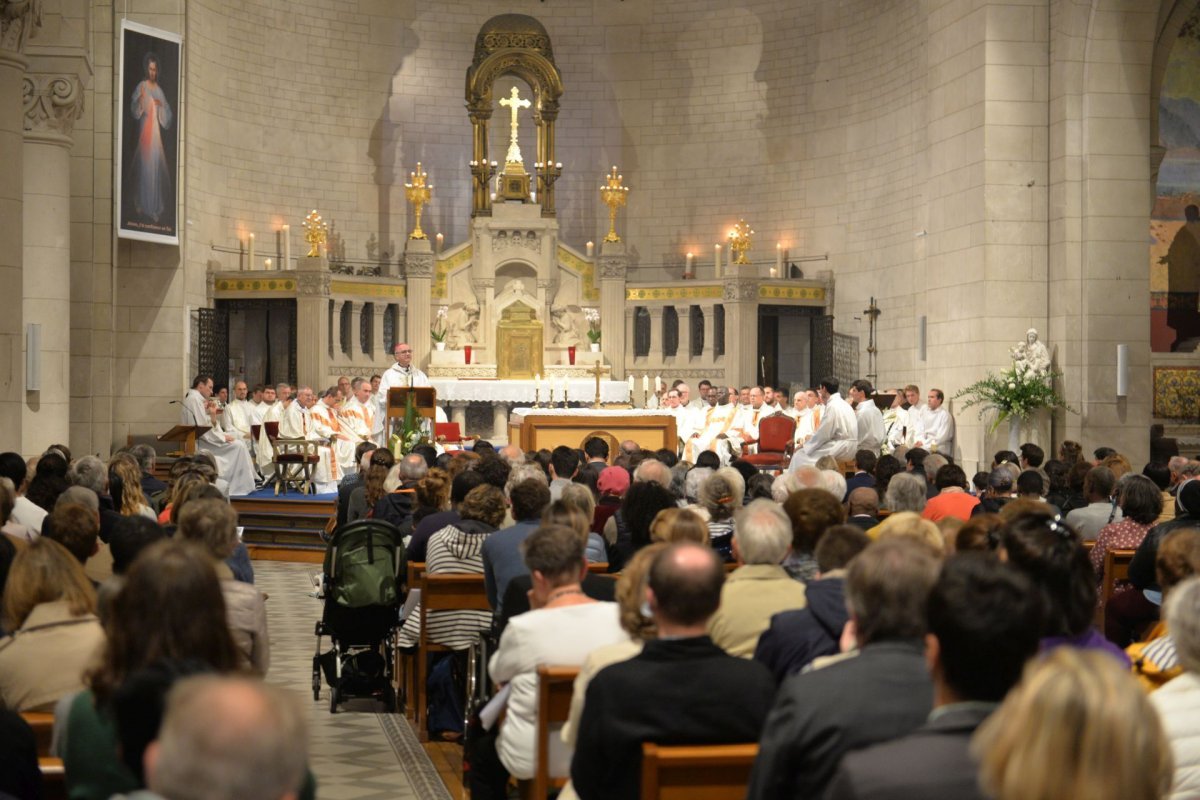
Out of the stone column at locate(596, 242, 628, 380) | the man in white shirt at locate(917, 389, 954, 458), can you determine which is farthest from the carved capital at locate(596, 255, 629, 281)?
the man in white shirt at locate(917, 389, 954, 458)

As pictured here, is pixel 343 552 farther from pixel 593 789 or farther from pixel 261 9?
pixel 261 9

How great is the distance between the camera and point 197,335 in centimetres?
1973

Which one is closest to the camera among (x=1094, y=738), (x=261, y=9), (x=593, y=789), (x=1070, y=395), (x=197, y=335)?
(x=1094, y=738)

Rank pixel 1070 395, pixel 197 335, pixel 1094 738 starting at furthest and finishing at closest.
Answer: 1. pixel 197 335
2. pixel 1070 395
3. pixel 1094 738

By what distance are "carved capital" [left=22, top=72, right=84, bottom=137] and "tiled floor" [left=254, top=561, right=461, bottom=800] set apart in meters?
6.46

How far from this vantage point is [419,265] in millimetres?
21703

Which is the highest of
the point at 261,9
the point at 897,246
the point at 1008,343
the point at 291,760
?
the point at 261,9

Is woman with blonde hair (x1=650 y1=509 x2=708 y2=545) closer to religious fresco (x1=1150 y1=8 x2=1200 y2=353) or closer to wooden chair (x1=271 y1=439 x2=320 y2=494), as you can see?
wooden chair (x1=271 y1=439 x2=320 y2=494)

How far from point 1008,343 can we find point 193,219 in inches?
427

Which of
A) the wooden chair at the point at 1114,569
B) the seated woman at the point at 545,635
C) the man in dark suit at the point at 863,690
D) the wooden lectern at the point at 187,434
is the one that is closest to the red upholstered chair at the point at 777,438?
the wooden lectern at the point at 187,434

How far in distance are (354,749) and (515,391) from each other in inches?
535

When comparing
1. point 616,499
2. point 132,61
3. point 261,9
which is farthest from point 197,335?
point 616,499

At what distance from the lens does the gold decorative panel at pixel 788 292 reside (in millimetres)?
21391

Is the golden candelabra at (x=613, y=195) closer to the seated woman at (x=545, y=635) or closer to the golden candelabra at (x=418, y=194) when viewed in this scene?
the golden candelabra at (x=418, y=194)
